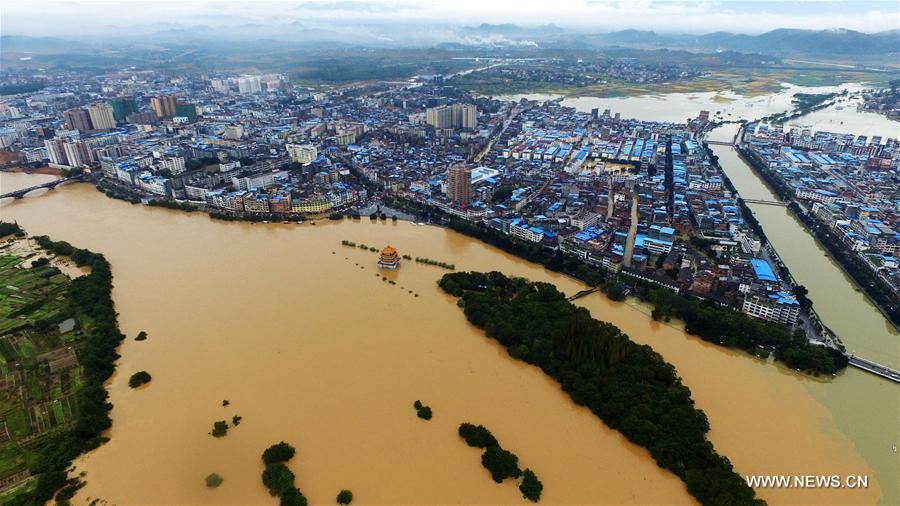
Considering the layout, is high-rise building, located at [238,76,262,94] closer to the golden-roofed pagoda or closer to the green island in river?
the green island in river

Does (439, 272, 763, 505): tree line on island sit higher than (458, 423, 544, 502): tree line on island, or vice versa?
(439, 272, 763, 505): tree line on island

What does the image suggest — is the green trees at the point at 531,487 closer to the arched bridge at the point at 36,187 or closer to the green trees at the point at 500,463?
the green trees at the point at 500,463

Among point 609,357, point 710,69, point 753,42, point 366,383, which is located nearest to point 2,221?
point 366,383

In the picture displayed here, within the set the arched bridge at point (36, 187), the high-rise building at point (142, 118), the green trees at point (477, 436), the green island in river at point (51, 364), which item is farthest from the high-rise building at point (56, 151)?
the green trees at point (477, 436)

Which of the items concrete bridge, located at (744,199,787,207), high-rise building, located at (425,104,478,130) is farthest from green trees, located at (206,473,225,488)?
high-rise building, located at (425,104,478,130)

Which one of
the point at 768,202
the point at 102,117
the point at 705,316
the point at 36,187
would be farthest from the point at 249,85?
the point at 705,316
